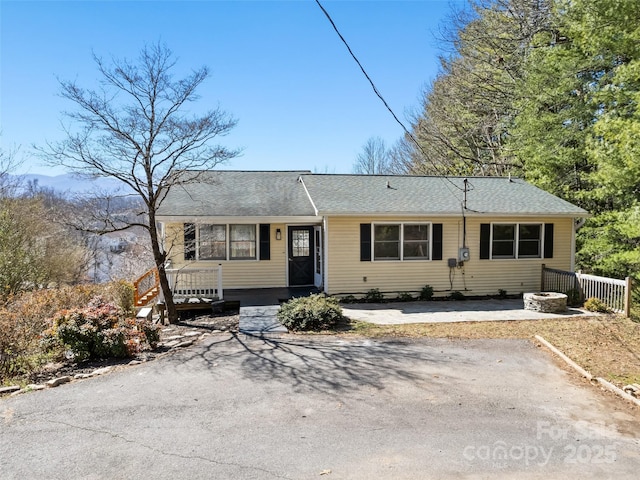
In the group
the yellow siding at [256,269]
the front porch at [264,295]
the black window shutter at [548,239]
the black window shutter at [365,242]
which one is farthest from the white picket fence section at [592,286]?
the yellow siding at [256,269]

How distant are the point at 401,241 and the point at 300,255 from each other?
325cm

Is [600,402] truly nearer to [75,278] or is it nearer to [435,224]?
[435,224]

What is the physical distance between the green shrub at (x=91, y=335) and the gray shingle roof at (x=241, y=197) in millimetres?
4919

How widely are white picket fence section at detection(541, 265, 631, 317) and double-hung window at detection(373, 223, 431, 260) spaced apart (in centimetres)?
388

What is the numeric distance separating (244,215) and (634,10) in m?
11.2

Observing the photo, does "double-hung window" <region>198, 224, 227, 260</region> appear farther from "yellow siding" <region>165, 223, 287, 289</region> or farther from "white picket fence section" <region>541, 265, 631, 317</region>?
"white picket fence section" <region>541, 265, 631, 317</region>

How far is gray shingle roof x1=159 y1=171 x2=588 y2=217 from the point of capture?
1238 centimetres

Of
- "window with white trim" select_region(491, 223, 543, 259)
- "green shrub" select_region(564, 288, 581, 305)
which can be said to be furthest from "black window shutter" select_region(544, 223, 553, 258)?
"green shrub" select_region(564, 288, 581, 305)

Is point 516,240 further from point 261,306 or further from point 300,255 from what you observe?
point 261,306

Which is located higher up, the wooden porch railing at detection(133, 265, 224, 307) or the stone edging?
the wooden porch railing at detection(133, 265, 224, 307)

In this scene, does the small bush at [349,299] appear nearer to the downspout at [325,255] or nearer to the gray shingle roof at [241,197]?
the downspout at [325,255]

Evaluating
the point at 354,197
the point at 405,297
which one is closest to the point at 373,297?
the point at 405,297

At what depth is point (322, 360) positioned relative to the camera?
7.18 meters

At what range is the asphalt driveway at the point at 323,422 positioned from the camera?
13.0 feet
